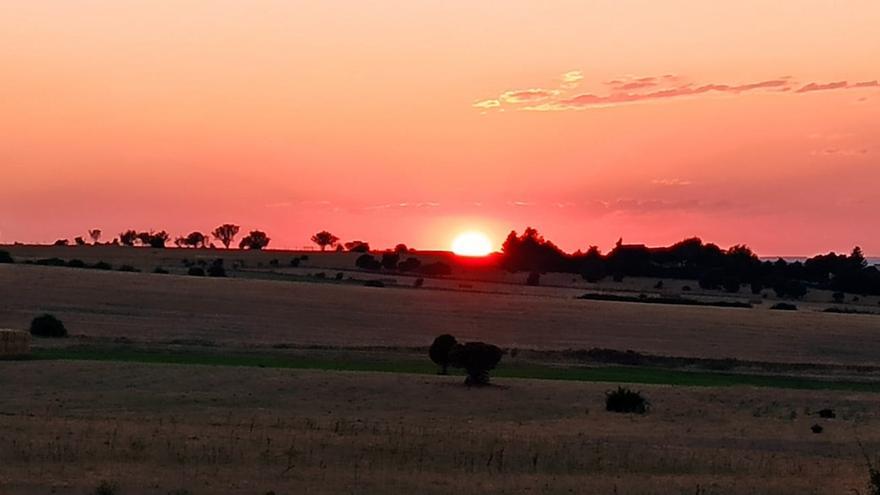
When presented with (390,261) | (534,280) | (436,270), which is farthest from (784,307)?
(390,261)

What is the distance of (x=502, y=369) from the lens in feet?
180

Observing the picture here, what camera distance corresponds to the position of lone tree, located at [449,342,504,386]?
41.6m

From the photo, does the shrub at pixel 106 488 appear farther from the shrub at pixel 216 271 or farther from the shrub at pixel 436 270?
the shrub at pixel 436 270

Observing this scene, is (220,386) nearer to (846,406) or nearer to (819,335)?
(846,406)

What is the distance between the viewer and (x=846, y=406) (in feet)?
137

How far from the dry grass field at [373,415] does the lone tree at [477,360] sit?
812mm

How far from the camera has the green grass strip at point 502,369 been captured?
164 ft

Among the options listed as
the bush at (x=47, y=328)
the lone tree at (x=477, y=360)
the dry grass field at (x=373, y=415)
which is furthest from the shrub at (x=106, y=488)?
the bush at (x=47, y=328)

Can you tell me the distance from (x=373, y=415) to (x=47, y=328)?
31453 mm

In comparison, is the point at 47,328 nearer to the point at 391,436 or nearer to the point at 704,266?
the point at 391,436

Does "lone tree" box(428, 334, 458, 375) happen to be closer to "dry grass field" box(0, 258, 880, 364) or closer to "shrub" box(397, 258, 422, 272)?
"dry grass field" box(0, 258, 880, 364)

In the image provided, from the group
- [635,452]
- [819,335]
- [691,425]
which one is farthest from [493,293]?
[635,452]

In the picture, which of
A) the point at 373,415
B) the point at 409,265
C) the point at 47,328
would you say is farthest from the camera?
the point at 409,265

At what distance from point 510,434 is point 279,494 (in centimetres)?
1061
